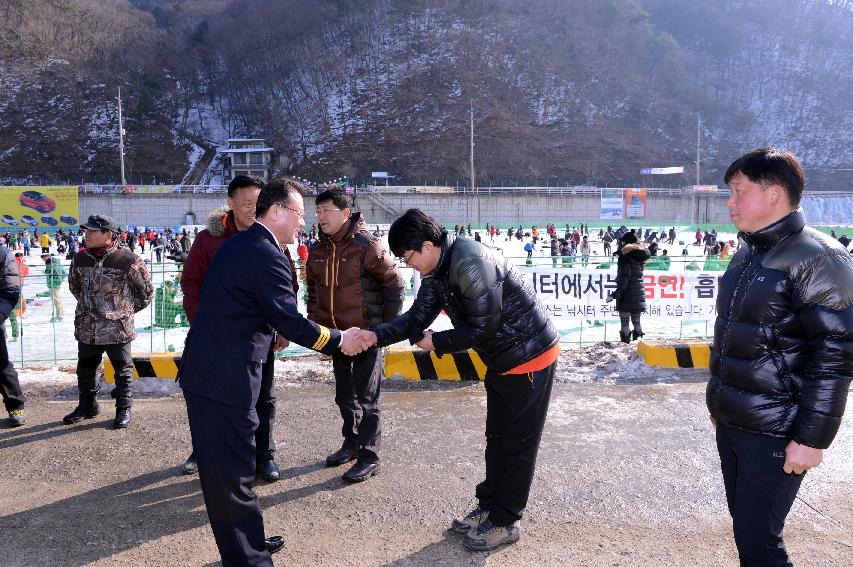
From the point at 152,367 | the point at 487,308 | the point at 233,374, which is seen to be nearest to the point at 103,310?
the point at 152,367

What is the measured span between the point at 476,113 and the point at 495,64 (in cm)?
1182

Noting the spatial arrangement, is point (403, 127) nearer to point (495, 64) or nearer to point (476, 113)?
point (476, 113)

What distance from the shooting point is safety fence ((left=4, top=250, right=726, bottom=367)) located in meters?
8.14

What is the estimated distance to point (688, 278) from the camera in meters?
8.23

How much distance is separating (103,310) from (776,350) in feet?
14.9

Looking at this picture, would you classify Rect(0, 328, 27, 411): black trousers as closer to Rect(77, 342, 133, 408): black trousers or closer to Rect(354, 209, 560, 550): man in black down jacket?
Rect(77, 342, 133, 408): black trousers

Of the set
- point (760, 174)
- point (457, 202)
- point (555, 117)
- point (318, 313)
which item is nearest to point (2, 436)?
point (318, 313)

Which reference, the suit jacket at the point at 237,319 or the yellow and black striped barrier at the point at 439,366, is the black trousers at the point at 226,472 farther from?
the yellow and black striped barrier at the point at 439,366

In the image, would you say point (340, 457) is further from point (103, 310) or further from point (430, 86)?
point (430, 86)

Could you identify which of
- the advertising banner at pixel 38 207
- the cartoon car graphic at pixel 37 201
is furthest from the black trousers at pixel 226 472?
the cartoon car graphic at pixel 37 201

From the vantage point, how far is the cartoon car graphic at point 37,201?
136ft

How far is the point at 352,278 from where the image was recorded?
3.95 metres

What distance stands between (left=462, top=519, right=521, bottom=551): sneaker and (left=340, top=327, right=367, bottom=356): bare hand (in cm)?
106

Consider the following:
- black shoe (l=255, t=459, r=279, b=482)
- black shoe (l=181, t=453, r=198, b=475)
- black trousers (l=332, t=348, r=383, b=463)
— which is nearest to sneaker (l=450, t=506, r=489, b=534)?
black trousers (l=332, t=348, r=383, b=463)
